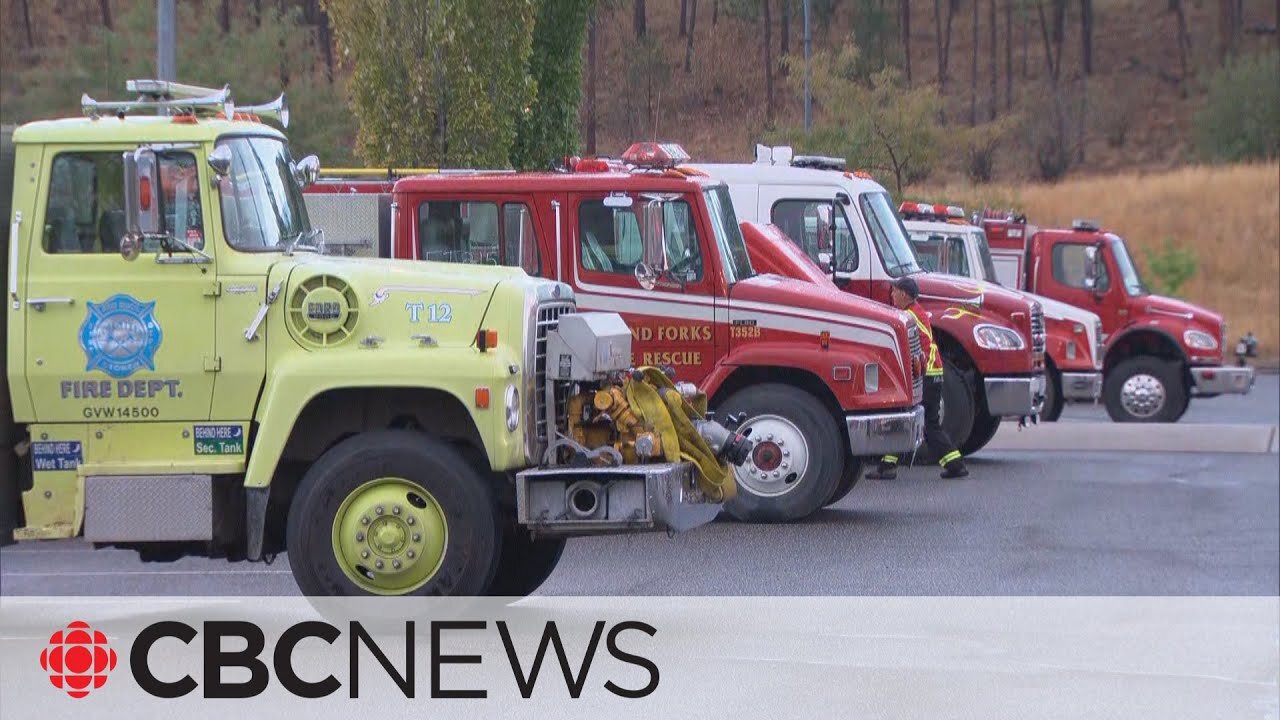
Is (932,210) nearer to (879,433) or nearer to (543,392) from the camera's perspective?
(879,433)

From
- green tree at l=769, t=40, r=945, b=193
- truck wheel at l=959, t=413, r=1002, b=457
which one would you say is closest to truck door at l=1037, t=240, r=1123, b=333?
truck wheel at l=959, t=413, r=1002, b=457

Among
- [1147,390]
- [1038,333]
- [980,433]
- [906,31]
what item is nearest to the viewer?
[906,31]

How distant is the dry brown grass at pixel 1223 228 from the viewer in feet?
105

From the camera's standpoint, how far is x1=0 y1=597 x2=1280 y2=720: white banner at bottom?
24.6 feet

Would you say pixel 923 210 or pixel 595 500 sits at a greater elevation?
pixel 923 210

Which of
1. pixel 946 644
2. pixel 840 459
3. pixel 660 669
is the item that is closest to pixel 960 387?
pixel 840 459

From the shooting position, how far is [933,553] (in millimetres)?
13336

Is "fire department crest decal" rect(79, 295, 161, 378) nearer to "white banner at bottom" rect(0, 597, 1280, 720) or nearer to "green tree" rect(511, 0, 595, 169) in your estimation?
"white banner at bottom" rect(0, 597, 1280, 720)

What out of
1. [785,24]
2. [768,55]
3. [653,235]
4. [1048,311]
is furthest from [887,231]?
[785,24]

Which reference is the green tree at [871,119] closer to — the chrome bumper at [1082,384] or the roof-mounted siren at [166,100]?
the roof-mounted siren at [166,100]

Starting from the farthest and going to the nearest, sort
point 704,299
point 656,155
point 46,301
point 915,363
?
point 915,363 → point 704,299 → point 656,155 → point 46,301

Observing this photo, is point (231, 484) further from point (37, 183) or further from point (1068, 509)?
point (1068, 509)

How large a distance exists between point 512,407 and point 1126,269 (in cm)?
1843

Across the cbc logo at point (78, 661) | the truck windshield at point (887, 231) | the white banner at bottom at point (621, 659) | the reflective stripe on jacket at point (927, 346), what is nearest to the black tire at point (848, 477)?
the reflective stripe on jacket at point (927, 346)
